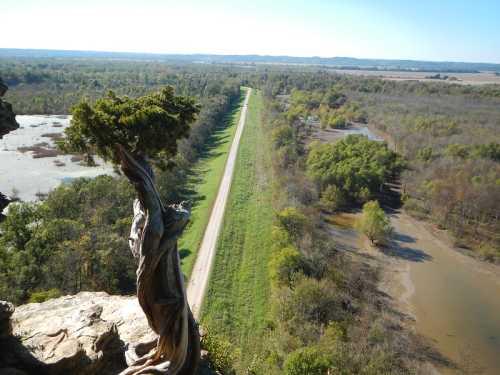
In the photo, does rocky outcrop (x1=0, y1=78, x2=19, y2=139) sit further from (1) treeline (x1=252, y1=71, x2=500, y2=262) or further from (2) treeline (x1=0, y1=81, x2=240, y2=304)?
(1) treeline (x1=252, y1=71, x2=500, y2=262)

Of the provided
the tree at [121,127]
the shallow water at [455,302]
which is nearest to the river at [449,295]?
the shallow water at [455,302]

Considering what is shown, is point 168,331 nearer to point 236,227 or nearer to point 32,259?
point 32,259

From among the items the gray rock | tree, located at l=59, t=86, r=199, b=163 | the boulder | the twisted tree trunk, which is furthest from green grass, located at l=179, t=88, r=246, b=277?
the twisted tree trunk

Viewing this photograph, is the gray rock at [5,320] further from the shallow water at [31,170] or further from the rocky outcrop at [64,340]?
the shallow water at [31,170]

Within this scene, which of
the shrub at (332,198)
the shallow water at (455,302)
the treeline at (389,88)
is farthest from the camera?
the treeline at (389,88)

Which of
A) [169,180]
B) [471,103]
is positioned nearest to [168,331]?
[169,180]

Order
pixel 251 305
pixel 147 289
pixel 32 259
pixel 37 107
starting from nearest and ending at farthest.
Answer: pixel 147 289 → pixel 32 259 → pixel 251 305 → pixel 37 107

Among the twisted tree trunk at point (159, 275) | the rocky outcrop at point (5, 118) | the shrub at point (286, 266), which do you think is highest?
the rocky outcrop at point (5, 118)

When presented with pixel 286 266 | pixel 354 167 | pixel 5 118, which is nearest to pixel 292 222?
pixel 286 266

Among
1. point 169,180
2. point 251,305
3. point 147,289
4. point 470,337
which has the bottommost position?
point 470,337
